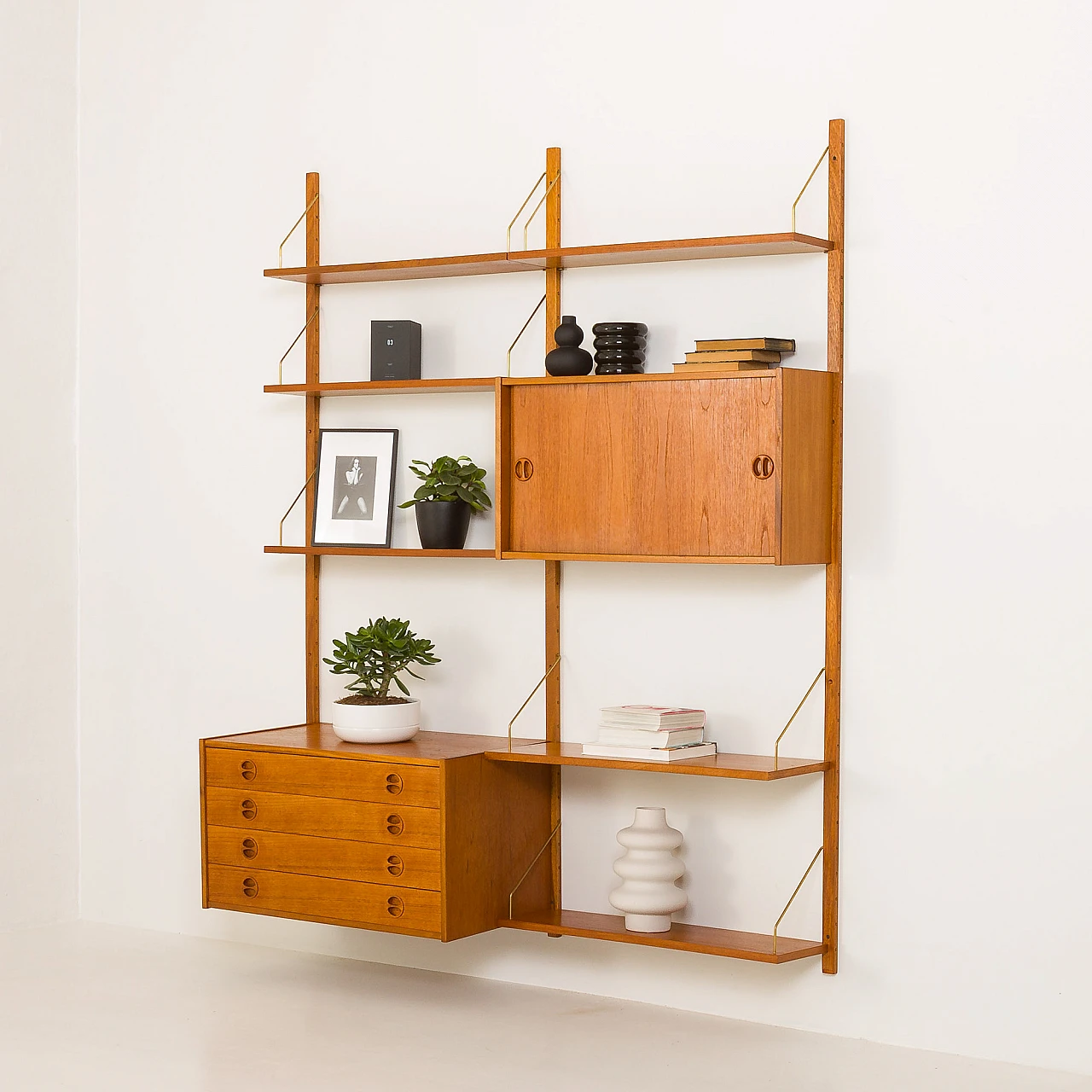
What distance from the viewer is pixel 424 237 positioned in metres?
4.55

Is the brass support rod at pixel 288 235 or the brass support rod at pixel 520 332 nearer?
the brass support rod at pixel 520 332

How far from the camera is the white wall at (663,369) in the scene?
12.1 ft

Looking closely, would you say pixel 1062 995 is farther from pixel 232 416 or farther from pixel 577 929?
pixel 232 416

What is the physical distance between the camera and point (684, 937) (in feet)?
12.9

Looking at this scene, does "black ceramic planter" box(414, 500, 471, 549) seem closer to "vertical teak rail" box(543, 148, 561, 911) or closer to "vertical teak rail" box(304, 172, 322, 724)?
"vertical teak rail" box(543, 148, 561, 911)

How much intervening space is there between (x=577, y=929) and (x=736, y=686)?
0.75m

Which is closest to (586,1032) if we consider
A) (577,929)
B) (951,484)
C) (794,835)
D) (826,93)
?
(577,929)

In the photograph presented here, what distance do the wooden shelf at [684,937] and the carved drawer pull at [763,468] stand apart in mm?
1164

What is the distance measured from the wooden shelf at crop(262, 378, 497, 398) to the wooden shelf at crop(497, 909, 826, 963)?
1.44 m

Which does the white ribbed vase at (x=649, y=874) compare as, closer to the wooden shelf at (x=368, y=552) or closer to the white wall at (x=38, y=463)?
the wooden shelf at (x=368, y=552)

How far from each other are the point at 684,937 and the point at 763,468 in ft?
4.00

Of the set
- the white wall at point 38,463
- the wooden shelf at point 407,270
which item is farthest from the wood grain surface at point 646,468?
the white wall at point 38,463

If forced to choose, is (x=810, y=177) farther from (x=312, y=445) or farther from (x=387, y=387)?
(x=312, y=445)

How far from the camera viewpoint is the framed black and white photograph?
454 centimetres
